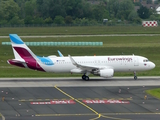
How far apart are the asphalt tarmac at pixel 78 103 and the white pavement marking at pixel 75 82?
5.47 ft

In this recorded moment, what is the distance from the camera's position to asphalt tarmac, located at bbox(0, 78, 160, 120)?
38.4 m

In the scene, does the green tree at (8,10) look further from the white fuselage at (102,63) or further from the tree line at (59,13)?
the white fuselage at (102,63)

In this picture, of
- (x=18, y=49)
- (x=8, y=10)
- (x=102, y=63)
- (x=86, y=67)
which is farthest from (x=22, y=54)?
(x=8, y=10)

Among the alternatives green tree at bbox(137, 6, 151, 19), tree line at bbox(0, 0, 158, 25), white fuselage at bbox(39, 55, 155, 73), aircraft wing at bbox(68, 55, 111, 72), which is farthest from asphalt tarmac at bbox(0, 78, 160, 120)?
green tree at bbox(137, 6, 151, 19)

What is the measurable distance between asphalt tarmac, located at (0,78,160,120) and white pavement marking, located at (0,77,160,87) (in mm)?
1667

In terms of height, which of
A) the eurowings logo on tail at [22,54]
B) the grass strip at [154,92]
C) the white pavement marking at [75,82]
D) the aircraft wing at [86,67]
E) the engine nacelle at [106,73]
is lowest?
the white pavement marking at [75,82]

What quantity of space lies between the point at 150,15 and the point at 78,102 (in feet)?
508

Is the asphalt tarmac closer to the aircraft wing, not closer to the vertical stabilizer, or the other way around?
the aircraft wing

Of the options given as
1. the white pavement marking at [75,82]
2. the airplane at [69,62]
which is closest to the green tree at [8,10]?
the white pavement marking at [75,82]

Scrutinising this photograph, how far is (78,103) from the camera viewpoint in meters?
43.7

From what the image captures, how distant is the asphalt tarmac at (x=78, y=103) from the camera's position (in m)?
38.4

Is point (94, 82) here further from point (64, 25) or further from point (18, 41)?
point (64, 25)

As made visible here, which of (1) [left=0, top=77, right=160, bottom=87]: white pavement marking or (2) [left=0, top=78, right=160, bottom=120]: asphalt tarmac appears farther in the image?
(1) [left=0, top=77, right=160, bottom=87]: white pavement marking

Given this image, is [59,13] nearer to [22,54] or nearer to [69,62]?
[22,54]
